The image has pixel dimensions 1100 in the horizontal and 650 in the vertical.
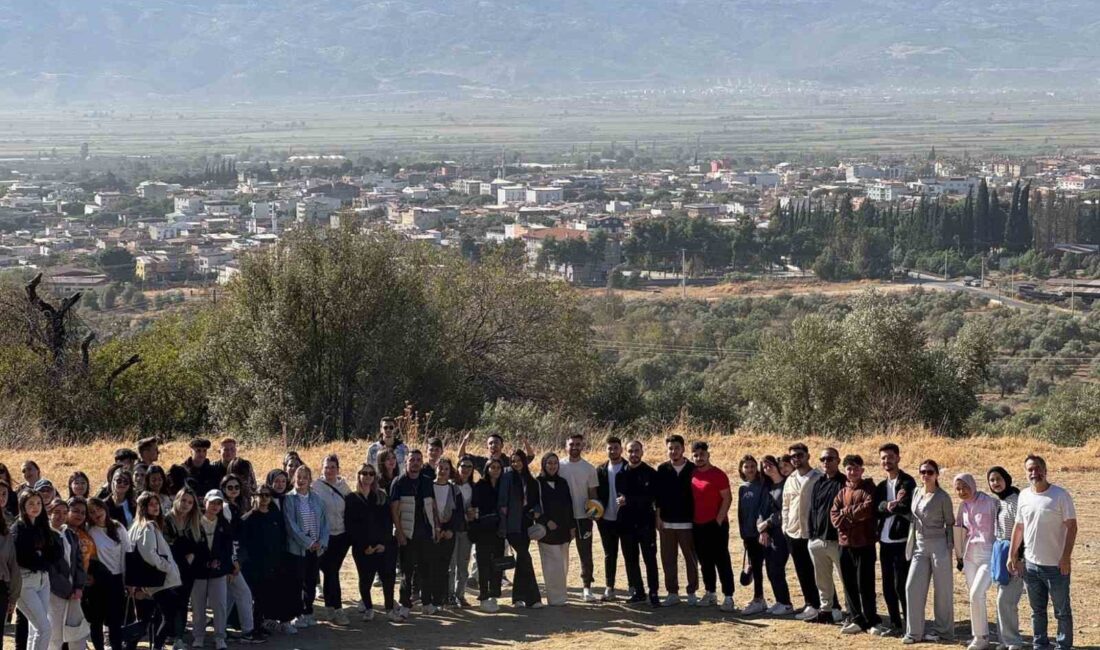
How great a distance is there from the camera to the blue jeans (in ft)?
35.9

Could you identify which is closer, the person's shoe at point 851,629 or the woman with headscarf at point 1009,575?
the woman with headscarf at point 1009,575

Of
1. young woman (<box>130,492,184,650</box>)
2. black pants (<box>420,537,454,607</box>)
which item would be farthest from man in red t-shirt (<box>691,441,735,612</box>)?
young woman (<box>130,492,184,650</box>)

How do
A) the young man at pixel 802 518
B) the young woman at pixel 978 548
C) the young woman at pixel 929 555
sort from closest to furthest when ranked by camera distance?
1. the young woman at pixel 978 548
2. the young woman at pixel 929 555
3. the young man at pixel 802 518

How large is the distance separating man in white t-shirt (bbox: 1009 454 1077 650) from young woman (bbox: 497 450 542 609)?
4.00 metres

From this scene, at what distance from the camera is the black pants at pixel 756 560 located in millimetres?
12653

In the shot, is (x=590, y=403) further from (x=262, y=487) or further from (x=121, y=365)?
(x=262, y=487)

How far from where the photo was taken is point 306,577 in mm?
12562

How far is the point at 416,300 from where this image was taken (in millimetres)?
27438

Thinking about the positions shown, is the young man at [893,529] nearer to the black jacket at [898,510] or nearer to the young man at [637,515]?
the black jacket at [898,510]

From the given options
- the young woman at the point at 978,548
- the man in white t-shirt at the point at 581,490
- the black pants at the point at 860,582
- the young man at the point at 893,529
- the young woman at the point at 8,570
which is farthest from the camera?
the man in white t-shirt at the point at 581,490

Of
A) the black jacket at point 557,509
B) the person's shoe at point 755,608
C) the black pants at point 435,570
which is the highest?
the black jacket at point 557,509

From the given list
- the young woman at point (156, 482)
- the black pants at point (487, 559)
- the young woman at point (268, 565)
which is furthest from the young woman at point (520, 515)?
the young woman at point (156, 482)

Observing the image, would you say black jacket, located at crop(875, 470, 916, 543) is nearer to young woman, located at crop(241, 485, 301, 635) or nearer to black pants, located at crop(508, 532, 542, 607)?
black pants, located at crop(508, 532, 542, 607)

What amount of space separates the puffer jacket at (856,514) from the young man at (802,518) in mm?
385
